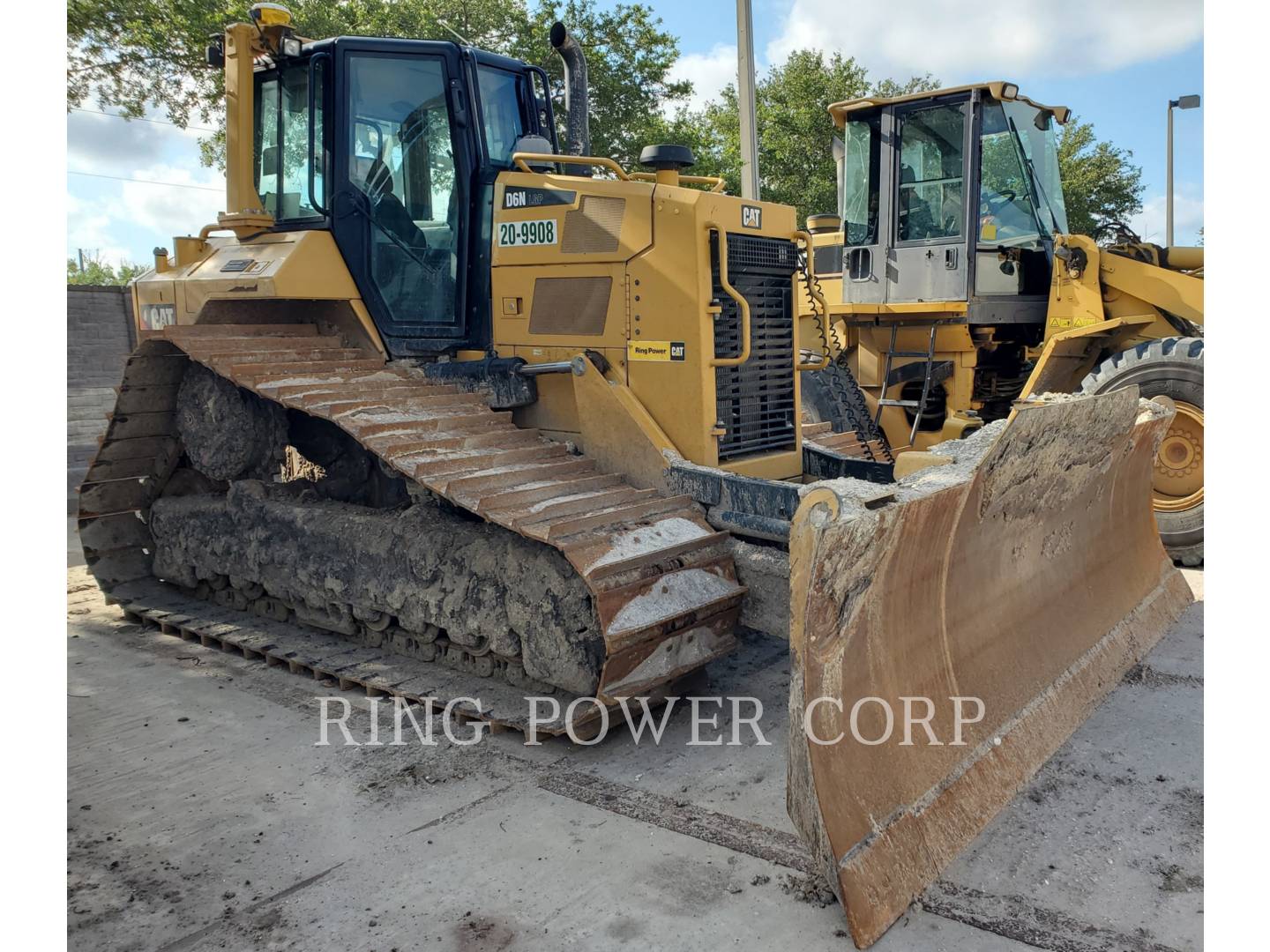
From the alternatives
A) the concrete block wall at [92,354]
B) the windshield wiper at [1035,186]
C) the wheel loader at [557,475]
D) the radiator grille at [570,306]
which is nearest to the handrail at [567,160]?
the wheel loader at [557,475]

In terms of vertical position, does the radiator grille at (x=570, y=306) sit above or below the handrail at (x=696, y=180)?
below

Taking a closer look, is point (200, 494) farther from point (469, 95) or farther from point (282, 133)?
point (469, 95)

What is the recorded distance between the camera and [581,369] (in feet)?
16.5

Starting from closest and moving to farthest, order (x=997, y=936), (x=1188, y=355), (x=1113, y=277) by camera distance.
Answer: (x=997, y=936) < (x=1188, y=355) < (x=1113, y=277)

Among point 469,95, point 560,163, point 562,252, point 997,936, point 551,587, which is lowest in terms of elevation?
point 997,936

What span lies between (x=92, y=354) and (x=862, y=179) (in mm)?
8642

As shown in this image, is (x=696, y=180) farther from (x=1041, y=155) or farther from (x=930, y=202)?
(x=1041, y=155)

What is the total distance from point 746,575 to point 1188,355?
424cm

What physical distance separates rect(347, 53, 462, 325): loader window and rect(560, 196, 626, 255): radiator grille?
786 millimetres

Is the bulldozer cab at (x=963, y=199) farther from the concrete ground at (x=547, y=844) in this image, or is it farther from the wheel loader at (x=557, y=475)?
the concrete ground at (x=547, y=844)

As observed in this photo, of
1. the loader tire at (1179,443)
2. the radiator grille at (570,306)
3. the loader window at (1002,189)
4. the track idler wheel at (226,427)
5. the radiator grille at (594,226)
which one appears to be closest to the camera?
the radiator grille at (594,226)

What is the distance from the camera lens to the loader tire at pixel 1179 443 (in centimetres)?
689

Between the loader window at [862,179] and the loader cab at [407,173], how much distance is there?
403 cm

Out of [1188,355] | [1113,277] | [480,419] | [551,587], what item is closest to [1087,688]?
[551,587]
